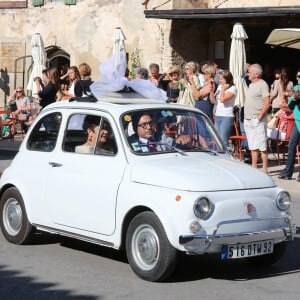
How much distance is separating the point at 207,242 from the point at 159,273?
507 millimetres

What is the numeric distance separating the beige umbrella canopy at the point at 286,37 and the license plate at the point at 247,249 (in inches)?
392

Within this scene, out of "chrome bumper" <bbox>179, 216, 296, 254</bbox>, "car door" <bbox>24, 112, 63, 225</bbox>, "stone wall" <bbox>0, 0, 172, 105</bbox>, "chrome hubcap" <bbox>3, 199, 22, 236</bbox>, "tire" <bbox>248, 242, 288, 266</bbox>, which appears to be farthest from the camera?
"stone wall" <bbox>0, 0, 172, 105</bbox>

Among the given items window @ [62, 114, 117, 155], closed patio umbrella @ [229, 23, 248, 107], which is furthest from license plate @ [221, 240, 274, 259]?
closed patio umbrella @ [229, 23, 248, 107]

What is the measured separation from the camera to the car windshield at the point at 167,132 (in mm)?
8039

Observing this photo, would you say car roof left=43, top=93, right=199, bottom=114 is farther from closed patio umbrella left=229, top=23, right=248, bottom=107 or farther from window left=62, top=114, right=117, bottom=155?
closed patio umbrella left=229, top=23, right=248, bottom=107

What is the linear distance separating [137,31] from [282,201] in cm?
1756

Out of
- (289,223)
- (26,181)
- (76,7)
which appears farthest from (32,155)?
(76,7)

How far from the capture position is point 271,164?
54.9ft

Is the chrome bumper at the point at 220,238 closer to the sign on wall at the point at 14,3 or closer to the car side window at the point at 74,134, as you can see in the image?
the car side window at the point at 74,134

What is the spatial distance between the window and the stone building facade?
12593 mm

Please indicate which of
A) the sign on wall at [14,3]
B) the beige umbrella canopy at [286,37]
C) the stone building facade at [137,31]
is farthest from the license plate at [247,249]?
the sign on wall at [14,3]

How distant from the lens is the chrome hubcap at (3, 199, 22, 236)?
350 inches

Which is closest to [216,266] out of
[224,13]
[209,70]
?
[209,70]

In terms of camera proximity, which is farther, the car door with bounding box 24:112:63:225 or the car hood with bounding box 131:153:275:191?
the car door with bounding box 24:112:63:225
